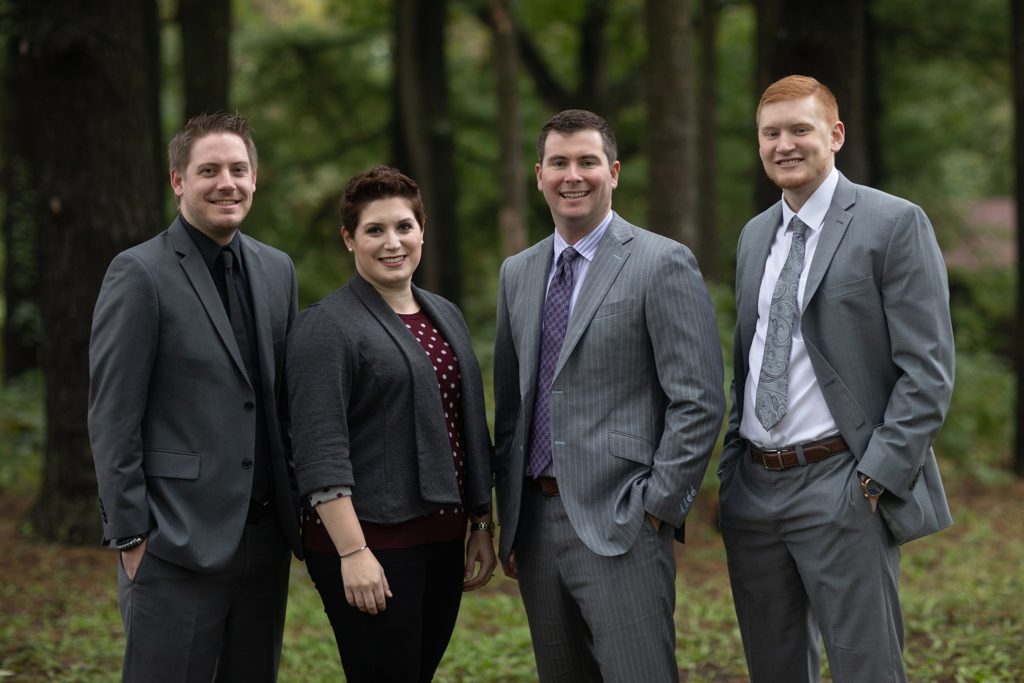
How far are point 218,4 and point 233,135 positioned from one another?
8.82 metres

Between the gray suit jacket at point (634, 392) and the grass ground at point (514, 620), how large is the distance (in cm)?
216

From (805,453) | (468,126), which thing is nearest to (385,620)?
(805,453)

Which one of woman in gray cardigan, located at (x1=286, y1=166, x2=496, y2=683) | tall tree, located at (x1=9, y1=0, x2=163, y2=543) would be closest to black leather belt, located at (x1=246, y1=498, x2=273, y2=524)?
Result: woman in gray cardigan, located at (x1=286, y1=166, x2=496, y2=683)

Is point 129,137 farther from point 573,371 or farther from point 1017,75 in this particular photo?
point 1017,75

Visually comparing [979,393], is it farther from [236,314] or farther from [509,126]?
[236,314]

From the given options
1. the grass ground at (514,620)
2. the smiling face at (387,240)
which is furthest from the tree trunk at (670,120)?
the smiling face at (387,240)

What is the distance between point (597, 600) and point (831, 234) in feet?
4.75

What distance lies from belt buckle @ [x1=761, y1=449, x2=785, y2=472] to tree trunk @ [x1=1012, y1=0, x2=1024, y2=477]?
794 centimetres

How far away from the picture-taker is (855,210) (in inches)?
143

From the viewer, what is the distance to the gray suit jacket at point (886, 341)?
11.3ft

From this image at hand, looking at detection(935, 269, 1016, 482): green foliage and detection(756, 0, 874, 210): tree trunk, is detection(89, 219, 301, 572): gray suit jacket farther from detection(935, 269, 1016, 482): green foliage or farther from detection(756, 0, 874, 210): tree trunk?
detection(935, 269, 1016, 482): green foliage

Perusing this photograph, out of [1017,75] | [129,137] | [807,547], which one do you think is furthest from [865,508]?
[1017,75]

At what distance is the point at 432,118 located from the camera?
14.1 metres

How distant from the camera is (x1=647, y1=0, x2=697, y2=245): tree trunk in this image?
8562 mm
